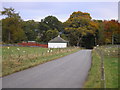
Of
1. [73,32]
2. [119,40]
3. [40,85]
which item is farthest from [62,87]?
[73,32]

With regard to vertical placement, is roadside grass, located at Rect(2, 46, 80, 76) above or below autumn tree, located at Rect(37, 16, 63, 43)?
below

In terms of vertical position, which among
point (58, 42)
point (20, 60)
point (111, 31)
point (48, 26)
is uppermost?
point (48, 26)

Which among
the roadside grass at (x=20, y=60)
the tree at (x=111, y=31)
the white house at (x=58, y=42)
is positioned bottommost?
the roadside grass at (x=20, y=60)

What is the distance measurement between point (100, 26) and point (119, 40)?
9.38m

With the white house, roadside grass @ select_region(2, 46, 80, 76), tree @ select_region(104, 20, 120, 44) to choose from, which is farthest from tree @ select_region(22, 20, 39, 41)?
roadside grass @ select_region(2, 46, 80, 76)

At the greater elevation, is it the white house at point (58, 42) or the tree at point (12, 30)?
the tree at point (12, 30)

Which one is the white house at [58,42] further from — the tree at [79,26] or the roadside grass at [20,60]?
the roadside grass at [20,60]

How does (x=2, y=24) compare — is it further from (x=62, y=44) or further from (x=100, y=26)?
(x=100, y=26)

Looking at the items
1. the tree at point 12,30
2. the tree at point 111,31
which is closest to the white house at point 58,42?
the tree at point 12,30

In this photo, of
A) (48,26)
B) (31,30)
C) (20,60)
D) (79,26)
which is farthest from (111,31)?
(20,60)

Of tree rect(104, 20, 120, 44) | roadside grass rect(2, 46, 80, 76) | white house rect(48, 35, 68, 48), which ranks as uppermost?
tree rect(104, 20, 120, 44)

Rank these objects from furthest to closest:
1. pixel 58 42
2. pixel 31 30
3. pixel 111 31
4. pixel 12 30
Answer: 1. pixel 31 30
2. pixel 58 42
3. pixel 12 30
4. pixel 111 31

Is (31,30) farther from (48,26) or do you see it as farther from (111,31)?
(111,31)

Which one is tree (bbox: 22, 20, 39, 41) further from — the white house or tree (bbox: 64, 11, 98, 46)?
tree (bbox: 64, 11, 98, 46)
